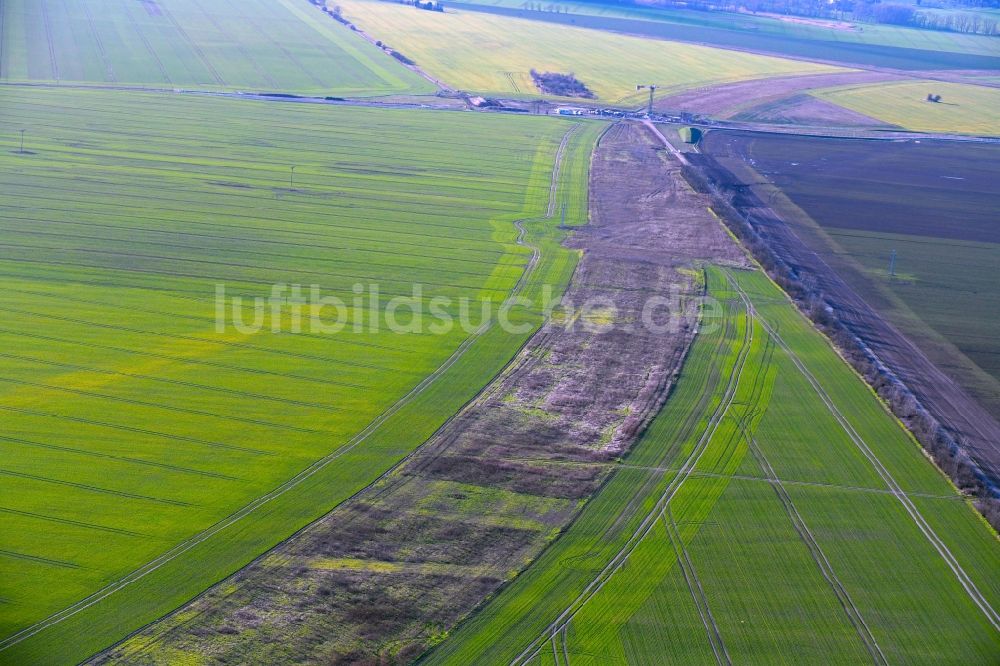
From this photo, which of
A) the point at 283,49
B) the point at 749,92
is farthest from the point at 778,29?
the point at 283,49

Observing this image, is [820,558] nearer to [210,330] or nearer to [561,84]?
[210,330]

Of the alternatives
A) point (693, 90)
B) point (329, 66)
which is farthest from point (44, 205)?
point (693, 90)

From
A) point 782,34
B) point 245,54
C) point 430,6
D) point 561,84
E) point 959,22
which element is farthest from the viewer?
point 959,22

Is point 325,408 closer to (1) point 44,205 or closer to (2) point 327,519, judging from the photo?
(2) point 327,519

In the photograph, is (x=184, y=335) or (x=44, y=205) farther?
(x=44, y=205)

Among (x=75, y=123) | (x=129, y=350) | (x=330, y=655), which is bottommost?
(x=330, y=655)
